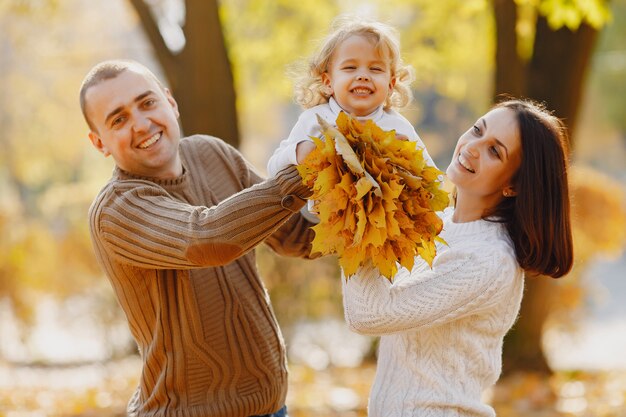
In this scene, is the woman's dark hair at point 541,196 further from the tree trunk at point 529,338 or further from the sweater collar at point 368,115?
the tree trunk at point 529,338

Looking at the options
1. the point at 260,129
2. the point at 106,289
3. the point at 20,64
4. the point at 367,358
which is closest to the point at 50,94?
the point at 20,64

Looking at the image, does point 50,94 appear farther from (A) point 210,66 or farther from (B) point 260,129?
(A) point 210,66

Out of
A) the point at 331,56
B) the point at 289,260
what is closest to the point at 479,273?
the point at 331,56

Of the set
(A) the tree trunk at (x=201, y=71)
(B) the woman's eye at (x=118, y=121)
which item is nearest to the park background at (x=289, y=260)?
(A) the tree trunk at (x=201, y=71)

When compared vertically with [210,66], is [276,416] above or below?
below

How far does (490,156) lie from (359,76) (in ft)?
1.68

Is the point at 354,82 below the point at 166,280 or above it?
above

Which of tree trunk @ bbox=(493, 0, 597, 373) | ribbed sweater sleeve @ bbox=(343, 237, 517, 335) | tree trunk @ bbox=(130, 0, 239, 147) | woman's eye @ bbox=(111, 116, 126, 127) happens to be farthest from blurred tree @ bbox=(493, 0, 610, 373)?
woman's eye @ bbox=(111, 116, 126, 127)

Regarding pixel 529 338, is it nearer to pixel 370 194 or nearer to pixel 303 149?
pixel 303 149

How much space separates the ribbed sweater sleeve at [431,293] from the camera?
2.52 meters

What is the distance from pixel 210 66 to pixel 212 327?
13.3ft

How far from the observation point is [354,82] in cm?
269

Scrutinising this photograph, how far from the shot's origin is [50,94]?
1758 cm

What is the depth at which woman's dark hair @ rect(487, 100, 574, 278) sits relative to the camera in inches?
105
